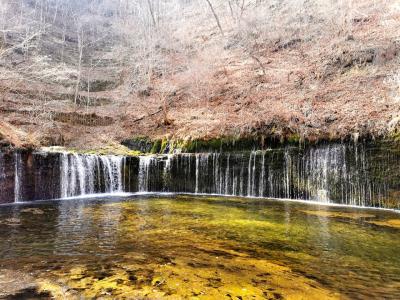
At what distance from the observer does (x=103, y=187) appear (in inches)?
577

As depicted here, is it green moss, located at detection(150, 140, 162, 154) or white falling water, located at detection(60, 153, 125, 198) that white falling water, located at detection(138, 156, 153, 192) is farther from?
green moss, located at detection(150, 140, 162, 154)

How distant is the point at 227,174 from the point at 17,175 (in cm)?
794

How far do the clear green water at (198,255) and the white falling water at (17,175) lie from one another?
326 centimetres

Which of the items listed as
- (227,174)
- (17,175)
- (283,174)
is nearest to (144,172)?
(227,174)

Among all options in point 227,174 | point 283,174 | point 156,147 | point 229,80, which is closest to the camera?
point 283,174

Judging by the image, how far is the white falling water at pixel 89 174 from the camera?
1348cm

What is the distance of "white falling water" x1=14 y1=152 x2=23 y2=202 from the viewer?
11.9 metres

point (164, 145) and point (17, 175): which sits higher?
point (164, 145)

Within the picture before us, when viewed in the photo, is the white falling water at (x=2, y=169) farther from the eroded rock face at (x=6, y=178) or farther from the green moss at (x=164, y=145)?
the green moss at (x=164, y=145)

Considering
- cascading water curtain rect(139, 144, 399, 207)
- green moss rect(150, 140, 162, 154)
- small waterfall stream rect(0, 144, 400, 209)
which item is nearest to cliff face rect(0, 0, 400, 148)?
green moss rect(150, 140, 162, 154)

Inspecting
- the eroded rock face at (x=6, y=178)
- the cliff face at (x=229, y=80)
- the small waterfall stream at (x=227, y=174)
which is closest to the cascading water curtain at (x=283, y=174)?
the small waterfall stream at (x=227, y=174)

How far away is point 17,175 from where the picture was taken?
12.0 m

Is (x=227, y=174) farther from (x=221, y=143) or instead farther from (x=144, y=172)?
(x=144, y=172)

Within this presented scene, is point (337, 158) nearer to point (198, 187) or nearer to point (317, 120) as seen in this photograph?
point (317, 120)
